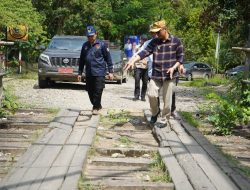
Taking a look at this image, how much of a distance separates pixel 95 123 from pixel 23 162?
2972mm

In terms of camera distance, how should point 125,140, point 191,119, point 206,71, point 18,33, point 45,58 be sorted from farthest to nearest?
point 206,71 → point 18,33 → point 45,58 → point 191,119 → point 125,140

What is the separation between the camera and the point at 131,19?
44094mm

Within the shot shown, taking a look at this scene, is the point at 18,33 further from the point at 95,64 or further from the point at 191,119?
the point at 191,119

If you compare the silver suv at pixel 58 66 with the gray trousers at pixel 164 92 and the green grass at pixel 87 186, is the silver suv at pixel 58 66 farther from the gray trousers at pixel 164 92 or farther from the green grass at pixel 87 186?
the green grass at pixel 87 186

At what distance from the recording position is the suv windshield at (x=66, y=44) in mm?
16984

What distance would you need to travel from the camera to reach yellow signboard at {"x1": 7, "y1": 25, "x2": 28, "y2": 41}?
19908 millimetres

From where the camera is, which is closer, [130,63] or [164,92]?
[130,63]

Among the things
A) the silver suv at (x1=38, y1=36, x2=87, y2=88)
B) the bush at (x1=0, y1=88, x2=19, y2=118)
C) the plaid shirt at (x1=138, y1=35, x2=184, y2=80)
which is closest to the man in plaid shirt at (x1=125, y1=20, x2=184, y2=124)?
the plaid shirt at (x1=138, y1=35, x2=184, y2=80)

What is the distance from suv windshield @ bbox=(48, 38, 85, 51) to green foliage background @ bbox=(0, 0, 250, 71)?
8.07 feet

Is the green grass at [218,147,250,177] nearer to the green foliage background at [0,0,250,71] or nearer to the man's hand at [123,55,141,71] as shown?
the man's hand at [123,55,141,71]

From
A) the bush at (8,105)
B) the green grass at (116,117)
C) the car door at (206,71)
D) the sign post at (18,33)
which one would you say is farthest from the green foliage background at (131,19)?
the bush at (8,105)

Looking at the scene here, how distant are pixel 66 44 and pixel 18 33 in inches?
148

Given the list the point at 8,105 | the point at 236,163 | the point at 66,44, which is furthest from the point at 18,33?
the point at 236,163

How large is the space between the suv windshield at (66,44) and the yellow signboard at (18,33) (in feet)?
10.1
